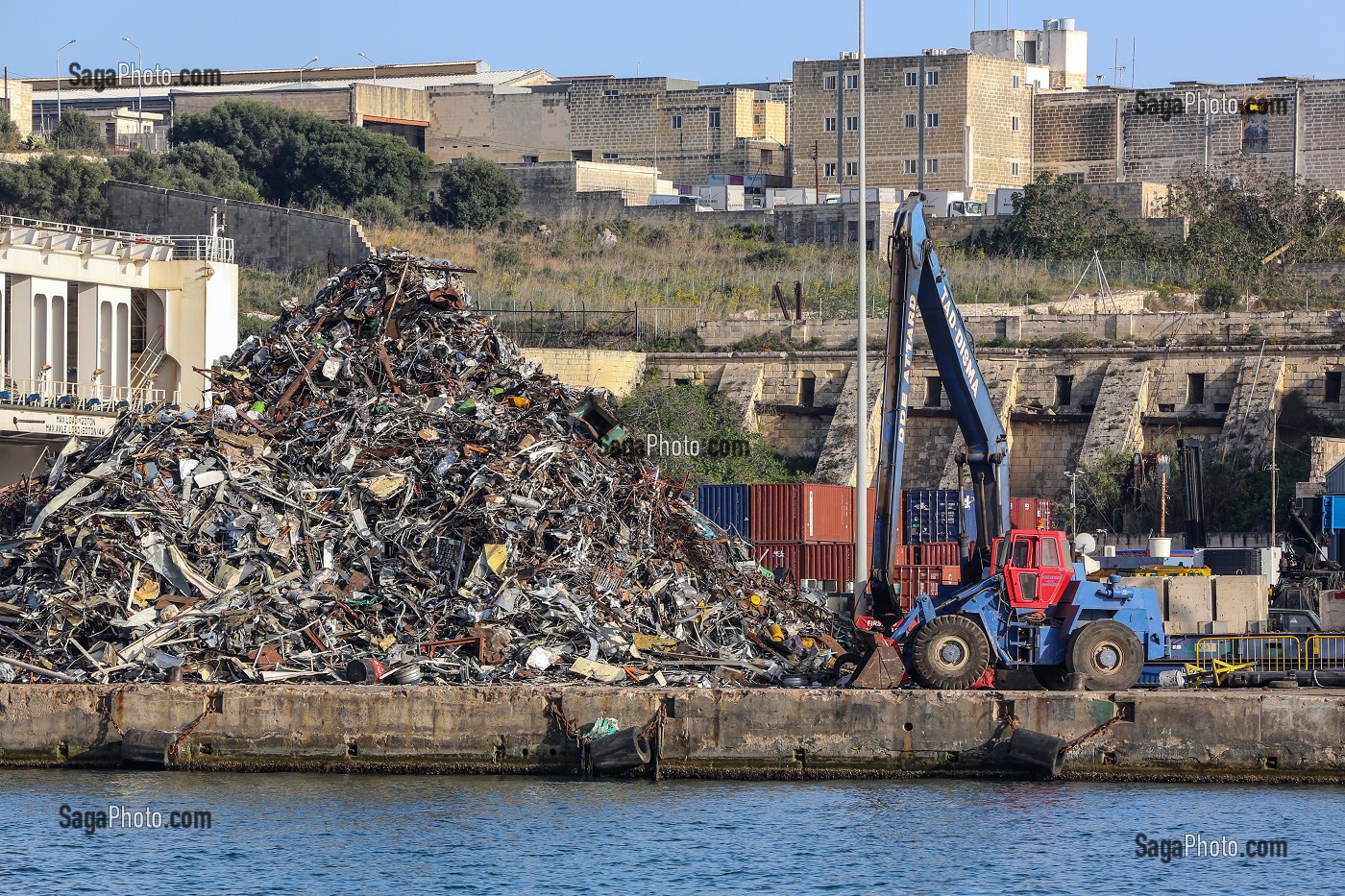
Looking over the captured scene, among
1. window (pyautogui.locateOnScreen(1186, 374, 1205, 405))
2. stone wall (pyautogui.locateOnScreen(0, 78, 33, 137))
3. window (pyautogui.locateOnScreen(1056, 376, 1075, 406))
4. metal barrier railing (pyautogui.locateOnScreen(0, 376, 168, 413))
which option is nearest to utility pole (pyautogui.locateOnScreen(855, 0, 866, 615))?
metal barrier railing (pyautogui.locateOnScreen(0, 376, 168, 413))

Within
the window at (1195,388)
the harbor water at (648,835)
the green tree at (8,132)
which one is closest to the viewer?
the harbor water at (648,835)

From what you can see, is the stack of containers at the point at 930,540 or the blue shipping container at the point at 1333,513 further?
the stack of containers at the point at 930,540

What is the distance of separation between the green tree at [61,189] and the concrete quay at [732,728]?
50128 mm

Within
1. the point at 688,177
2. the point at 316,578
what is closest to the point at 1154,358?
the point at 316,578

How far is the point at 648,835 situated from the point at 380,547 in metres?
6.84

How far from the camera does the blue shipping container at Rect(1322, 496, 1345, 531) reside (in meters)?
32.8

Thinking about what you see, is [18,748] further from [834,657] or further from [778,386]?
[778,386]

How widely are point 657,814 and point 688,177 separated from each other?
6954 cm

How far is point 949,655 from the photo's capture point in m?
25.8

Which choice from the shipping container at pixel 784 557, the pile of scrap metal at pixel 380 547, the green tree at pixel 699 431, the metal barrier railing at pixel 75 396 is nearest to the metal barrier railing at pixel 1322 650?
the pile of scrap metal at pixel 380 547

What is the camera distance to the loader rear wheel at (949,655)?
2567 cm

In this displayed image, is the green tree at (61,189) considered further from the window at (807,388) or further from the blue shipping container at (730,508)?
the blue shipping container at (730,508)

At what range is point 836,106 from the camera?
86062 millimetres

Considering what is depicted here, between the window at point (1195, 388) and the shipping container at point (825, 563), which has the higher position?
the window at point (1195, 388)
